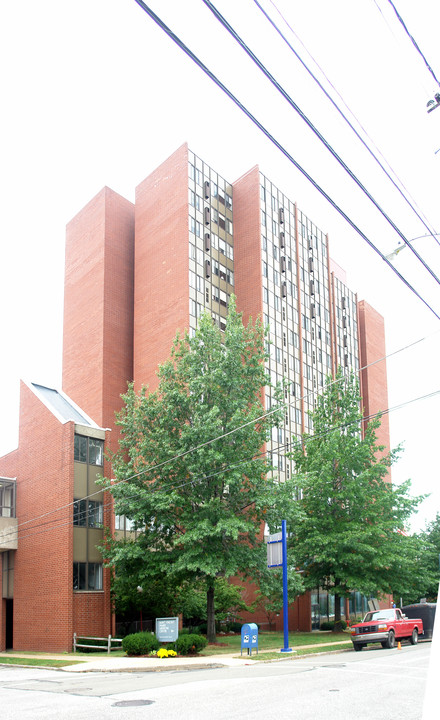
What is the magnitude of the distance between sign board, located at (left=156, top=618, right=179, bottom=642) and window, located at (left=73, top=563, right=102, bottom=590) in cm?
675

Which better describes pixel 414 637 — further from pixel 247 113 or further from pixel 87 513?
pixel 247 113

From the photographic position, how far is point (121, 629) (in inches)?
1350

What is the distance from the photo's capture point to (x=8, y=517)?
33469 millimetres

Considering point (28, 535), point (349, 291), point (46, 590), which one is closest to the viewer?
point (46, 590)

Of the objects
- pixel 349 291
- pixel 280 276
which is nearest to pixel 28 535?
pixel 280 276

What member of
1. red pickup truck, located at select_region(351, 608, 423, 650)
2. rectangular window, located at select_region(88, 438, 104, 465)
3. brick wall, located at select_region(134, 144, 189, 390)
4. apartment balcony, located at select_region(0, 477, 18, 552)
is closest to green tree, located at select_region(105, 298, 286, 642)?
rectangular window, located at select_region(88, 438, 104, 465)

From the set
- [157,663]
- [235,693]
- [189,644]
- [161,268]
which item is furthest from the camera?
[161,268]

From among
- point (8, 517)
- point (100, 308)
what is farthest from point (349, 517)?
point (100, 308)

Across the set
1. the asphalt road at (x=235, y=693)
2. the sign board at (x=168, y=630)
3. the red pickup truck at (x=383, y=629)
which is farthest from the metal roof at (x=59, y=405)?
the asphalt road at (x=235, y=693)

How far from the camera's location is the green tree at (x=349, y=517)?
3434 centimetres

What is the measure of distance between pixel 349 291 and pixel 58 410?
49439mm

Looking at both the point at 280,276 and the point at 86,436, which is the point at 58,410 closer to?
the point at 86,436

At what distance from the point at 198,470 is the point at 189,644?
22.3 ft

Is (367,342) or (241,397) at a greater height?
(367,342)
